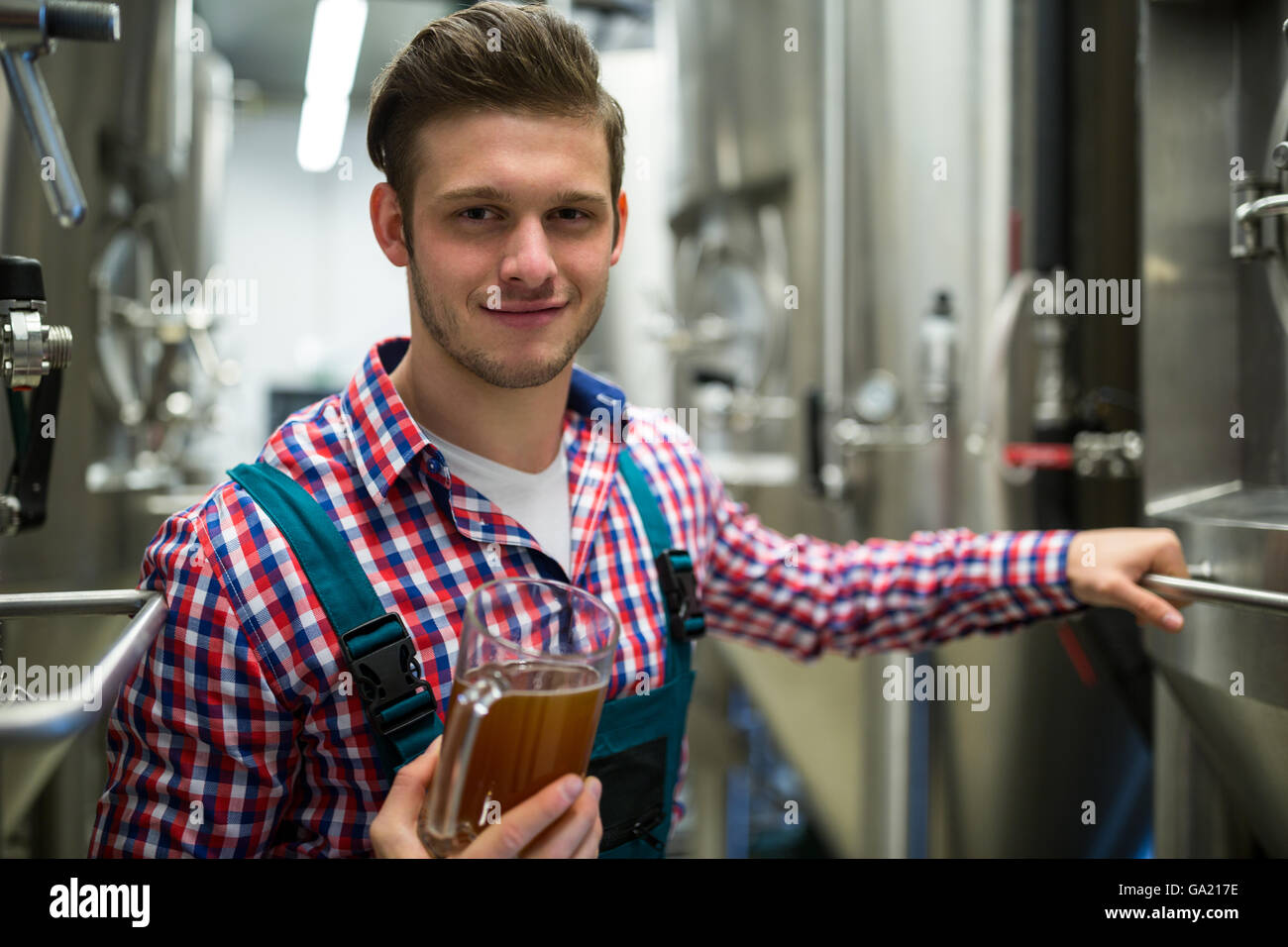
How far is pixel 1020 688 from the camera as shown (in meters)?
2.03

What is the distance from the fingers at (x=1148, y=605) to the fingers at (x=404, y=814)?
2.40 ft

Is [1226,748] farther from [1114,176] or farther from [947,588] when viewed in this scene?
[1114,176]

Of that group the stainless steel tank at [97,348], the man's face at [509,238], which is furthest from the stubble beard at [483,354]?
the stainless steel tank at [97,348]

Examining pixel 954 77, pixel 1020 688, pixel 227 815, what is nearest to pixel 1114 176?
pixel 954 77

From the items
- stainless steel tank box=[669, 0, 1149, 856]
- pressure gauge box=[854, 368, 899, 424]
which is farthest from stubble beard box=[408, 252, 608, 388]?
pressure gauge box=[854, 368, 899, 424]

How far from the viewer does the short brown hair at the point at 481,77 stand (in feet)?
2.92

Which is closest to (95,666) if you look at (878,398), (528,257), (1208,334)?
(528,257)

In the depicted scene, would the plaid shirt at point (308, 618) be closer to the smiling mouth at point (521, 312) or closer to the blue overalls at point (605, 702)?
the blue overalls at point (605, 702)

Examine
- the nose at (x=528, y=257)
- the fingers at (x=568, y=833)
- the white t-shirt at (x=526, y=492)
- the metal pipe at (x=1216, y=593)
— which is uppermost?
the nose at (x=528, y=257)

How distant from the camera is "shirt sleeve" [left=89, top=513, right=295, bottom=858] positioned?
0.86 metres

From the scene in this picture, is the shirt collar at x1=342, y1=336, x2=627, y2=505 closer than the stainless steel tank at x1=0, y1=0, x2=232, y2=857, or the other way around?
the shirt collar at x1=342, y1=336, x2=627, y2=505

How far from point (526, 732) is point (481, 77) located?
524 mm

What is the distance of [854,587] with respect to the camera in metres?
1.29

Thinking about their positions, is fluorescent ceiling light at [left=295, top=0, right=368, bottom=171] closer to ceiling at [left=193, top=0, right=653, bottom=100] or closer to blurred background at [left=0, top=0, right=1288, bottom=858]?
blurred background at [left=0, top=0, right=1288, bottom=858]
